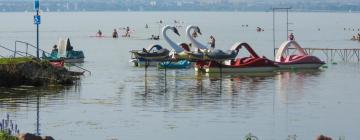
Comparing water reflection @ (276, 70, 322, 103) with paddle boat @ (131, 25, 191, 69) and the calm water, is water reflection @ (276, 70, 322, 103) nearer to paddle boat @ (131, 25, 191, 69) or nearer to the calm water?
the calm water

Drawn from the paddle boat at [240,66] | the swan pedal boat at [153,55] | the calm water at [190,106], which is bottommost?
the calm water at [190,106]

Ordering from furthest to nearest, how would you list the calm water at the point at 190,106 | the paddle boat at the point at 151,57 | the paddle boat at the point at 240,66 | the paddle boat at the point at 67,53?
1. the paddle boat at the point at 67,53
2. the paddle boat at the point at 151,57
3. the paddle boat at the point at 240,66
4. the calm water at the point at 190,106

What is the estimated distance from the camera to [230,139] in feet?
94.9

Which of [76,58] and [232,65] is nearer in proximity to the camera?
[232,65]

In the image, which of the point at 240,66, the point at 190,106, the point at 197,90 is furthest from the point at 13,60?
the point at 240,66

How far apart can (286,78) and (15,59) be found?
16.0 metres

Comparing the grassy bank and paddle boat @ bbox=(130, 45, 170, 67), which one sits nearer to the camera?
the grassy bank

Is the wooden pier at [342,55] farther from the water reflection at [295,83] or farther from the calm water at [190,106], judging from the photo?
the calm water at [190,106]

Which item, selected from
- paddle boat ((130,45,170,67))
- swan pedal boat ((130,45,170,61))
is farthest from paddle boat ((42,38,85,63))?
Result: swan pedal boat ((130,45,170,61))

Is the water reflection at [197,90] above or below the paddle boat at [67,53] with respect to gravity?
below

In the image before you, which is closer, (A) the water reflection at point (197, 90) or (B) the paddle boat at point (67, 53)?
(A) the water reflection at point (197, 90)

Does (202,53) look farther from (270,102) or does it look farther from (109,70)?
(270,102)

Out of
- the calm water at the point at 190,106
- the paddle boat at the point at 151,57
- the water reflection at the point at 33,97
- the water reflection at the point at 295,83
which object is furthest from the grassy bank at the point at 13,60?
the paddle boat at the point at 151,57

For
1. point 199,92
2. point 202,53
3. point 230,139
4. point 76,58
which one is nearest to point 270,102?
point 199,92
